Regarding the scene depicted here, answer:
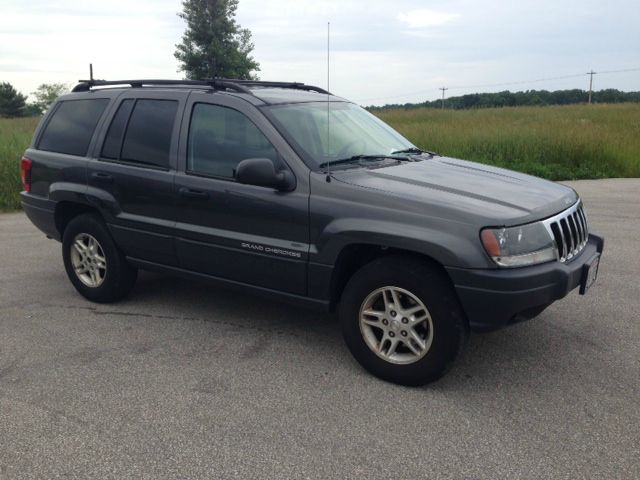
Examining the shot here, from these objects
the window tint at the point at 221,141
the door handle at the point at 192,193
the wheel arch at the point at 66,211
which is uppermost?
the window tint at the point at 221,141

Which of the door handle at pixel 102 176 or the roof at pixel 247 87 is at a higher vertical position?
the roof at pixel 247 87

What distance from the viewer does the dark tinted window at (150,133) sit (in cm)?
455

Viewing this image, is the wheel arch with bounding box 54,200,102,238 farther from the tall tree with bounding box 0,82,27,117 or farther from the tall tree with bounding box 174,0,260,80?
the tall tree with bounding box 0,82,27,117

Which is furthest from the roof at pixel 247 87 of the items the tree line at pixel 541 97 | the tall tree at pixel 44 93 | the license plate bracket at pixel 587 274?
the tall tree at pixel 44 93

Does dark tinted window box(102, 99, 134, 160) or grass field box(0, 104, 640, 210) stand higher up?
dark tinted window box(102, 99, 134, 160)

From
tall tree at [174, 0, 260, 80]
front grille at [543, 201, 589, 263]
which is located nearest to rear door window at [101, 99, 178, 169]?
front grille at [543, 201, 589, 263]

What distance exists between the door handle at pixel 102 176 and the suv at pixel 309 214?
40mm

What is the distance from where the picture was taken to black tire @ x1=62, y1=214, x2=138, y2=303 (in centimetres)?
495

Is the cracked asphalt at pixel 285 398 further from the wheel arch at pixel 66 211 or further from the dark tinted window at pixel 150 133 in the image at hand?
the dark tinted window at pixel 150 133

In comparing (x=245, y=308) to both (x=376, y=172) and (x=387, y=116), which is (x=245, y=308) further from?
(x=387, y=116)

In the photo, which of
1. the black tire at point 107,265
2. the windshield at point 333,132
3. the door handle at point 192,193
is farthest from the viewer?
the black tire at point 107,265

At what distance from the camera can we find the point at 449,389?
3.59 metres

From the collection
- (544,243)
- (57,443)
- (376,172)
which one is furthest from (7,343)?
(544,243)

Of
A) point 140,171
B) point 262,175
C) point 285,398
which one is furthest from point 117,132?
point 285,398
